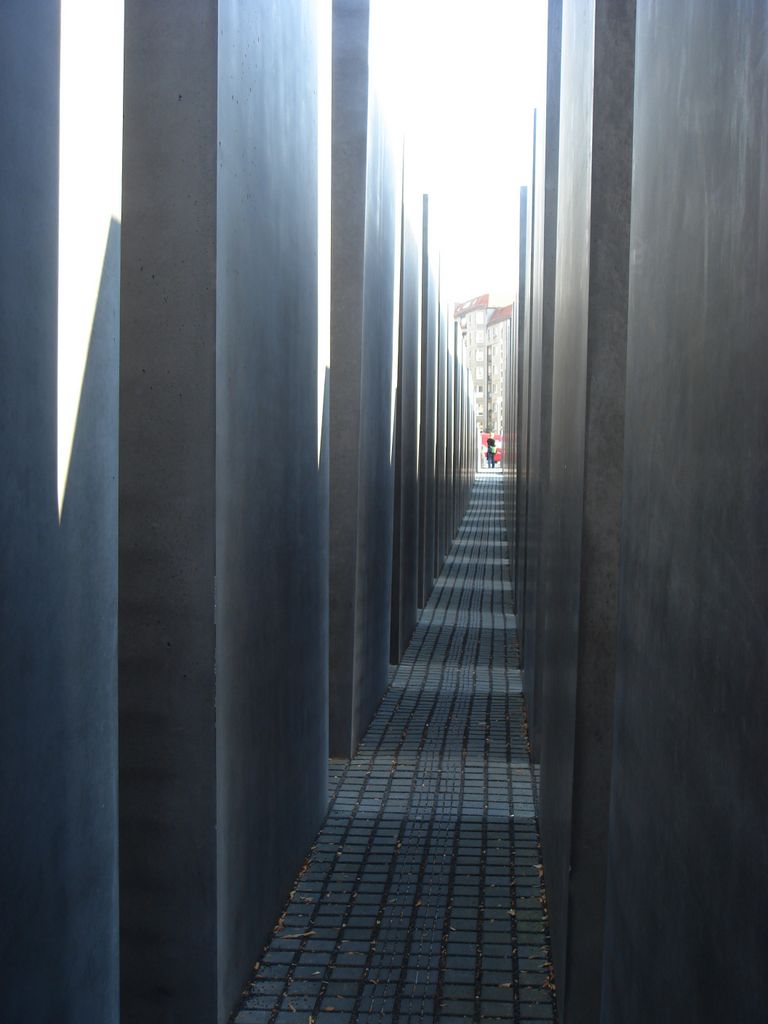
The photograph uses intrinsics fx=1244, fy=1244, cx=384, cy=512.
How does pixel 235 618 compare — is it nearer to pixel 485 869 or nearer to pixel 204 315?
pixel 204 315

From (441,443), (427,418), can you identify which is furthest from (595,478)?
(441,443)

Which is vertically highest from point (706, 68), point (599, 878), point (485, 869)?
point (706, 68)

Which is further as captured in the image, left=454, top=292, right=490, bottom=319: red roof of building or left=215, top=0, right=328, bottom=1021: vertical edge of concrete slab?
left=454, top=292, right=490, bottom=319: red roof of building

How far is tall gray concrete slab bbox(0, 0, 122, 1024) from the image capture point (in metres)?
2.50

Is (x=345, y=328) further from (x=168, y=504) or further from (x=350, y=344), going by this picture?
(x=168, y=504)

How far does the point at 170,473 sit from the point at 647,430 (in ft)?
6.43

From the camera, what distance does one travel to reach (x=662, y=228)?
272 centimetres

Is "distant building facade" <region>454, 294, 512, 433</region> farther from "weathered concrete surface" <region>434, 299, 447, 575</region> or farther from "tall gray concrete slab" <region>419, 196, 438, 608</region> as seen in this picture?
"tall gray concrete slab" <region>419, 196, 438, 608</region>

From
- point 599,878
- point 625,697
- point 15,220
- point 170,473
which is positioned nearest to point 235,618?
point 170,473

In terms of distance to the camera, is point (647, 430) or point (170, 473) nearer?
point (647, 430)

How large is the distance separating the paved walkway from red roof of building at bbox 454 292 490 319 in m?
114

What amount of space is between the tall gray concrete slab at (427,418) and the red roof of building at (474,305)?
103369 millimetres

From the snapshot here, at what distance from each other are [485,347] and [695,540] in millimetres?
120469

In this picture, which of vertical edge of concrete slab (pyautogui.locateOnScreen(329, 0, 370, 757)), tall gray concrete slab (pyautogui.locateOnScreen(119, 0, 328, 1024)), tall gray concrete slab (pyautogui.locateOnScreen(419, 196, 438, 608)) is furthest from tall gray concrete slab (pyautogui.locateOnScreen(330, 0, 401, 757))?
tall gray concrete slab (pyautogui.locateOnScreen(419, 196, 438, 608))
